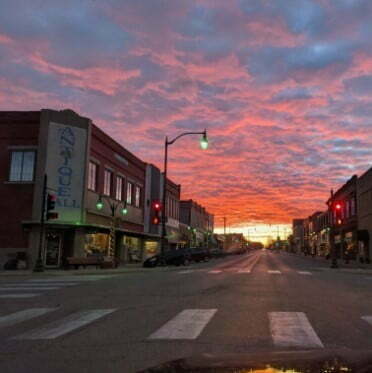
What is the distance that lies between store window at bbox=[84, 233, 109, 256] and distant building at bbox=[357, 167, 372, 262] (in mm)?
26561

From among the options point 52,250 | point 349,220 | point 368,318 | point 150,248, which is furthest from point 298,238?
point 368,318

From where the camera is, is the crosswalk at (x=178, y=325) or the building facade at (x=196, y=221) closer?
the crosswalk at (x=178, y=325)

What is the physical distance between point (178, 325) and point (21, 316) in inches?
156

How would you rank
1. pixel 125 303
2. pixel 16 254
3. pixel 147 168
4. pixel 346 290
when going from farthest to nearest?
pixel 147 168 < pixel 16 254 < pixel 346 290 < pixel 125 303

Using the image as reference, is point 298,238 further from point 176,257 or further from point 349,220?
point 176,257

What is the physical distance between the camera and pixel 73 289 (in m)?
16.6

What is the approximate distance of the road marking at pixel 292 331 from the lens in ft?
23.8

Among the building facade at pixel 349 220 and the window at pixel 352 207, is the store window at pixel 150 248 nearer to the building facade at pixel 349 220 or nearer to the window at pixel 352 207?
the building facade at pixel 349 220

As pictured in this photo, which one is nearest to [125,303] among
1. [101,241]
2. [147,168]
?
[101,241]

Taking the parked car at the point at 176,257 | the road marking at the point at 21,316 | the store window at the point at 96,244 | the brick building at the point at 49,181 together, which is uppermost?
the brick building at the point at 49,181

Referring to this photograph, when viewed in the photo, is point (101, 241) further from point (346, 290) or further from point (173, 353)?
point (173, 353)

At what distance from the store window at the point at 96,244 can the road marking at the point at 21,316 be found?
24.4 meters

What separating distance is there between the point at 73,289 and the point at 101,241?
75.5 feet

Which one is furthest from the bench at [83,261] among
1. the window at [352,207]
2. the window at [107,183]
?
the window at [352,207]
